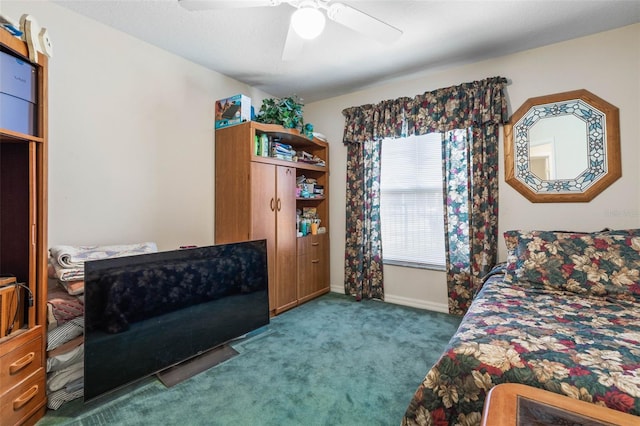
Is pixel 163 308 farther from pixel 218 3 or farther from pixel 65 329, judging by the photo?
pixel 218 3

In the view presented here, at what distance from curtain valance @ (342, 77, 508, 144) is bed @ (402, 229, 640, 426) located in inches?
49.6

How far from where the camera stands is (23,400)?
140 cm

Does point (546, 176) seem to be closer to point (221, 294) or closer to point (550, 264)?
point (550, 264)

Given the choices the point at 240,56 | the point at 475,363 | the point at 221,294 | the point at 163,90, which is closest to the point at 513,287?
the point at 475,363

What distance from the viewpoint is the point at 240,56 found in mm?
2678

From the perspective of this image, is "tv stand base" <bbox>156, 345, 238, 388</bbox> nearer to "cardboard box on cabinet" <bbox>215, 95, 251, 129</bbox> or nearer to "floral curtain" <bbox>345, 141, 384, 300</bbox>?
"floral curtain" <bbox>345, 141, 384, 300</bbox>

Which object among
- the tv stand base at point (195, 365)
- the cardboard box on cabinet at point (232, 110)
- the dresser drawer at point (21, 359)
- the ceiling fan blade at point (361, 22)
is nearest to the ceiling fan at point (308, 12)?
the ceiling fan blade at point (361, 22)

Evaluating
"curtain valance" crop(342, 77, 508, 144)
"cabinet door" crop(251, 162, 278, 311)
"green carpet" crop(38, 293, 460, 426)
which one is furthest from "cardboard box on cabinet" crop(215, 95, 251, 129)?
"green carpet" crop(38, 293, 460, 426)

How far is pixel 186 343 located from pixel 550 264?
7.99 feet

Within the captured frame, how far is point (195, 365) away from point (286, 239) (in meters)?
1.41

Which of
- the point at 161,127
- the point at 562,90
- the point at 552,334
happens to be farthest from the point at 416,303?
the point at 161,127

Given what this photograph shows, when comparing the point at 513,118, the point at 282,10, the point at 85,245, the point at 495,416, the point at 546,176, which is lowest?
the point at 495,416

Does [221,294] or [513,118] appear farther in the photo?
[513,118]

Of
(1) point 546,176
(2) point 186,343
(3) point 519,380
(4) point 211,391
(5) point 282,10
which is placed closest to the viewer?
(3) point 519,380
